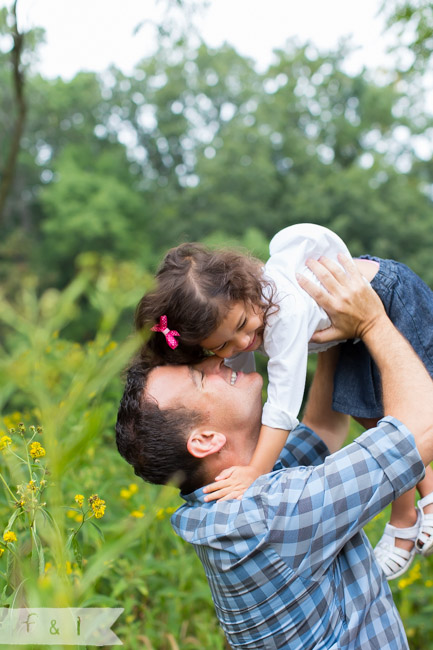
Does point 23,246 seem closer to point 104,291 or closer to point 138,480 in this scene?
point 138,480

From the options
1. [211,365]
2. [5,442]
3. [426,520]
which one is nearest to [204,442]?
[211,365]

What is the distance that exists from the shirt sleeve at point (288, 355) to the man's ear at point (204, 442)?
0.23m

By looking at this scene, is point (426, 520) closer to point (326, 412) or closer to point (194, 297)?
point (326, 412)

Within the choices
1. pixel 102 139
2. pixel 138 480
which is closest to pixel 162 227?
pixel 102 139

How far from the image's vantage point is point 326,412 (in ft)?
6.89

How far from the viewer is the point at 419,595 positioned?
2600mm

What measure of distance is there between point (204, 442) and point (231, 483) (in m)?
0.13

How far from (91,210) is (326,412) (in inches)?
914

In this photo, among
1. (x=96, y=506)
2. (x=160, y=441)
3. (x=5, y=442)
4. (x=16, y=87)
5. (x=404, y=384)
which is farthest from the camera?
(x=16, y=87)

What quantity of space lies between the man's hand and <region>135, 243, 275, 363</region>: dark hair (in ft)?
0.52

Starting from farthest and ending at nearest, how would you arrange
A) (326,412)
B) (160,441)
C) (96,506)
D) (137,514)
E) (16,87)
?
(16,87) → (137,514) → (326,412) → (160,441) → (96,506)

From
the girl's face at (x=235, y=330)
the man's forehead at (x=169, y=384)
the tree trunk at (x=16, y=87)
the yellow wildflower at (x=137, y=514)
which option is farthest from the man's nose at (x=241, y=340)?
the tree trunk at (x=16, y=87)

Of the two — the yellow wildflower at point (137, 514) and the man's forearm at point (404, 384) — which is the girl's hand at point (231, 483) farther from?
the yellow wildflower at point (137, 514)

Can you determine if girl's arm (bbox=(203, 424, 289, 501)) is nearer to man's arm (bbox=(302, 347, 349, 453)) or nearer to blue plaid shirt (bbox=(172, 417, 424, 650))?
blue plaid shirt (bbox=(172, 417, 424, 650))
